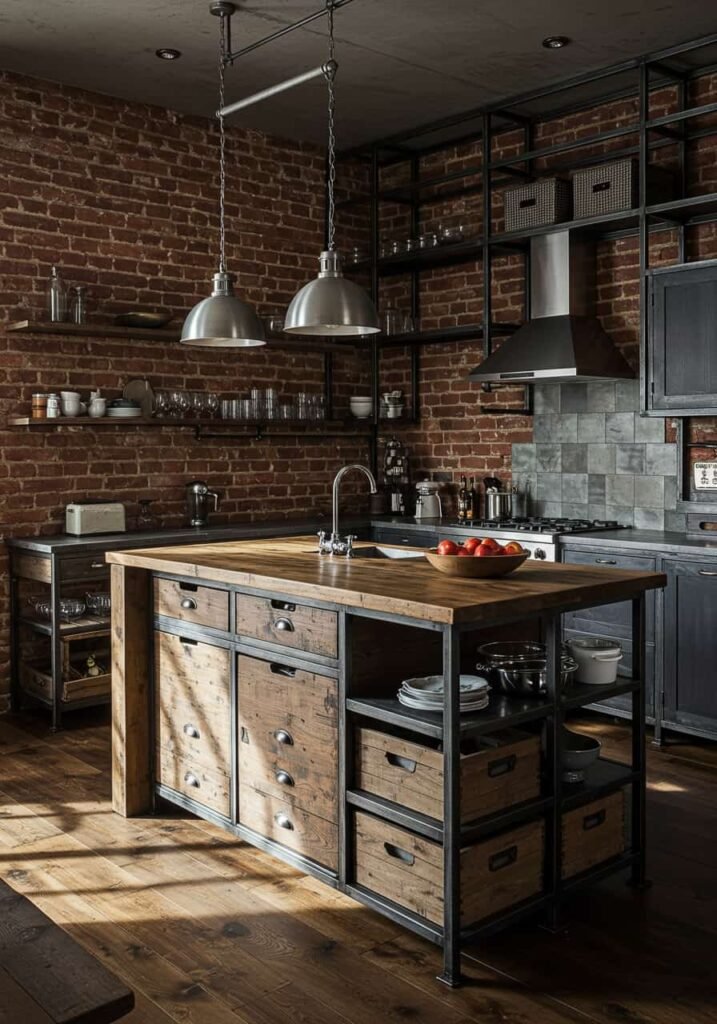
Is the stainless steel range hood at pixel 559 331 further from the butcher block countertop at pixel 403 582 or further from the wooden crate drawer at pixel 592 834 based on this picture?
the wooden crate drawer at pixel 592 834

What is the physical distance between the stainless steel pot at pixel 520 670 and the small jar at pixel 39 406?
312 cm

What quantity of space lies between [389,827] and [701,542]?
8.27 ft

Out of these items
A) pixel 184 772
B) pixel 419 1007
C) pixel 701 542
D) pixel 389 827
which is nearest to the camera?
pixel 419 1007

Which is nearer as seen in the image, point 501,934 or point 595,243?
point 501,934

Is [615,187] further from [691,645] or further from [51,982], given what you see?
[51,982]

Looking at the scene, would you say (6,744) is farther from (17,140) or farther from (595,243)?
(595,243)

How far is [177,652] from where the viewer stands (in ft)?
12.5

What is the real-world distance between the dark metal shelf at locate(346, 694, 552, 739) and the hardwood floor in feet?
2.10

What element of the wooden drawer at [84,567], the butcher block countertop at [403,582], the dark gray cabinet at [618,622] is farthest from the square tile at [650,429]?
the wooden drawer at [84,567]

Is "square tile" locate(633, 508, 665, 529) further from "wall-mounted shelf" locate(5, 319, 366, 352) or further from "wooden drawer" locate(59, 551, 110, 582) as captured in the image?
"wooden drawer" locate(59, 551, 110, 582)

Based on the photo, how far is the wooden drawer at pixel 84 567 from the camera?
507cm

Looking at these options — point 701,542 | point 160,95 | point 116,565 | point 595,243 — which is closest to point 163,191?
point 160,95

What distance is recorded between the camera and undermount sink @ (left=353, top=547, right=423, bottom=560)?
4.12 meters

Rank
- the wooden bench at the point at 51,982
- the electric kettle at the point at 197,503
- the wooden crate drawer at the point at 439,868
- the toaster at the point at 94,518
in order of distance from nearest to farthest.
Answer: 1. the wooden bench at the point at 51,982
2. the wooden crate drawer at the point at 439,868
3. the toaster at the point at 94,518
4. the electric kettle at the point at 197,503
